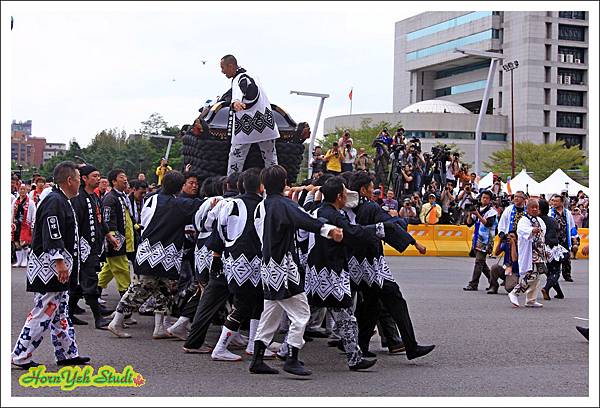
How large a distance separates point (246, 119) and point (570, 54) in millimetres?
79570

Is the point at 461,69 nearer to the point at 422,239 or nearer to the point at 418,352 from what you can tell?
the point at 422,239

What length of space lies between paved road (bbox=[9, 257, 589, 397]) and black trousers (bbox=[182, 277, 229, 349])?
195mm

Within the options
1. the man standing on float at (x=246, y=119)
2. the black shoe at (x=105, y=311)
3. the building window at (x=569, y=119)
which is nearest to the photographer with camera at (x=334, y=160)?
the man standing on float at (x=246, y=119)

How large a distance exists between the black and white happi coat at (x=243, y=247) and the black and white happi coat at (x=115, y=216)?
2935mm

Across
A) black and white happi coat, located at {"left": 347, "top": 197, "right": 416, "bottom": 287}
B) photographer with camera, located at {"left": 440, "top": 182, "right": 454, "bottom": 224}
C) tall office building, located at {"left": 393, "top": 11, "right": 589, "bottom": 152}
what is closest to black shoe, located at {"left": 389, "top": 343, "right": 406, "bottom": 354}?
black and white happi coat, located at {"left": 347, "top": 197, "right": 416, "bottom": 287}

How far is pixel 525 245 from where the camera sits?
12.3 metres

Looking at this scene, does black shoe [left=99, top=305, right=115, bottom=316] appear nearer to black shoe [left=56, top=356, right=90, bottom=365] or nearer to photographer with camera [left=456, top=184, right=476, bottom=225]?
black shoe [left=56, top=356, right=90, bottom=365]

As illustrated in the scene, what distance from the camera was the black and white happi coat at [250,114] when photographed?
1043 cm

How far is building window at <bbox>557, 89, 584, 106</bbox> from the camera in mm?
85100

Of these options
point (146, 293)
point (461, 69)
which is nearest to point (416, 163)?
point (146, 293)

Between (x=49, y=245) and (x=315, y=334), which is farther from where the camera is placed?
(x=315, y=334)

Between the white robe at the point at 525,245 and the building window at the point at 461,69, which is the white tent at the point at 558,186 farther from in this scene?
the building window at the point at 461,69

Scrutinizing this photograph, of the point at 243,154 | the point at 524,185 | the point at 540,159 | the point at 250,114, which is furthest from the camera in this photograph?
the point at 540,159

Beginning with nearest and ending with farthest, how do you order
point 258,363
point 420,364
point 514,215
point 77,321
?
point 258,363
point 420,364
point 77,321
point 514,215
